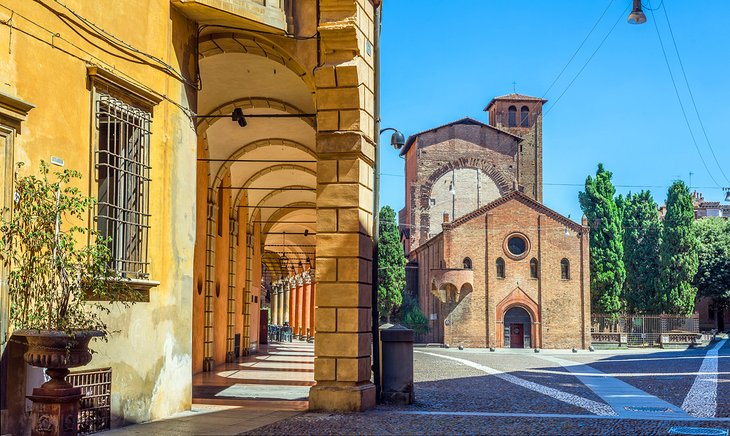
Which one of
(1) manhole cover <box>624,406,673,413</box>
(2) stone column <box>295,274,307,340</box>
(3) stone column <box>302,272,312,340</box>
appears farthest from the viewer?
(2) stone column <box>295,274,307,340</box>

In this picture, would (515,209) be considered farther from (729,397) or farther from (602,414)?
(602,414)

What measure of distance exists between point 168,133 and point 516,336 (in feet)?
142

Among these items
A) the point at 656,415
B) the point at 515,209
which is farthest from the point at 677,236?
the point at 656,415

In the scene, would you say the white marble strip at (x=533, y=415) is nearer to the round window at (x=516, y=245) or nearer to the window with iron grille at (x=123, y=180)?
the window with iron grille at (x=123, y=180)

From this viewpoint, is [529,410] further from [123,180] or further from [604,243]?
[604,243]

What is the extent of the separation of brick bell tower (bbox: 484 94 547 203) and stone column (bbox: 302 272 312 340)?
94.4ft

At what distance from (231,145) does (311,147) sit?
6.12 ft

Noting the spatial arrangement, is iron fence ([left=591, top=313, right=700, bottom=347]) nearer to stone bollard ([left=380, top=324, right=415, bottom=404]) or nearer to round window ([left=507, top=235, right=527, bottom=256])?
round window ([left=507, top=235, right=527, bottom=256])

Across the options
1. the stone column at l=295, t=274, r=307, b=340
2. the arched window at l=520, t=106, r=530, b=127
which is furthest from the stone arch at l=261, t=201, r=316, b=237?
the arched window at l=520, t=106, r=530, b=127

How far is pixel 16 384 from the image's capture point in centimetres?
734

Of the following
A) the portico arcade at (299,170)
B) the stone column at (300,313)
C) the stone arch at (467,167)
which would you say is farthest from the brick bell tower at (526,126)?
the portico arcade at (299,170)

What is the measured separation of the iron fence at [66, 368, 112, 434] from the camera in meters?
8.19

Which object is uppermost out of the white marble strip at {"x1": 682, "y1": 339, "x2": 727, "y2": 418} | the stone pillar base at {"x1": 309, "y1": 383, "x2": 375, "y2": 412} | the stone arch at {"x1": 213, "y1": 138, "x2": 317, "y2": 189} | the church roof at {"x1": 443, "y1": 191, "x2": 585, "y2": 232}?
the church roof at {"x1": 443, "y1": 191, "x2": 585, "y2": 232}

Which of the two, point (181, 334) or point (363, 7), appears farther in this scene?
point (363, 7)
